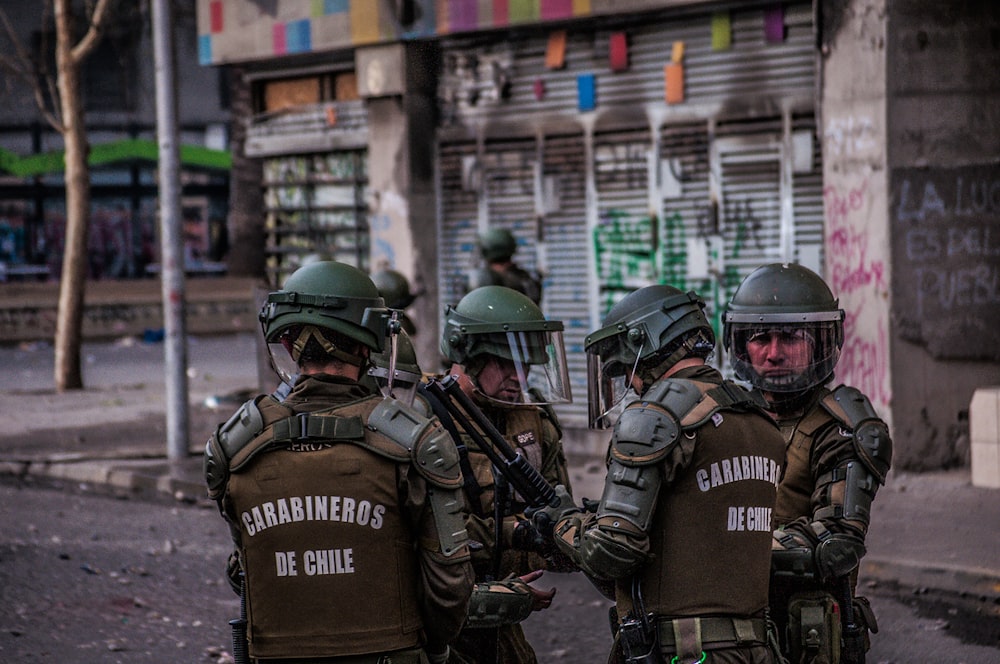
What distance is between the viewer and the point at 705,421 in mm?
3484

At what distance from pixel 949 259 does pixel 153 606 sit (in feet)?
19.7

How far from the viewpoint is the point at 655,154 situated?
1149 cm

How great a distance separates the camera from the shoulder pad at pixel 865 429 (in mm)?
4066

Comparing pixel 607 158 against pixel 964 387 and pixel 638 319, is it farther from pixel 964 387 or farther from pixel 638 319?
pixel 638 319

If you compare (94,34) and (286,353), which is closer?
(286,353)

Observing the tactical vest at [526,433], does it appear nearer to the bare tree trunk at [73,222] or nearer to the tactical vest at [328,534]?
the tactical vest at [328,534]

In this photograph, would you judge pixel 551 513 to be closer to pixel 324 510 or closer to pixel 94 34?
pixel 324 510

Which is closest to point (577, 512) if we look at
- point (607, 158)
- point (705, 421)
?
point (705, 421)

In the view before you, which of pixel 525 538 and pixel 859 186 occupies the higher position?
pixel 859 186

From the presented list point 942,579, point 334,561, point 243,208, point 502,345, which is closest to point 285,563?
point 334,561

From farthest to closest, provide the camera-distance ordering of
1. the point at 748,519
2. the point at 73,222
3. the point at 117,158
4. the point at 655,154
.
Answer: the point at 117,158, the point at 73,222, the point at 655,154, the point at 748,519

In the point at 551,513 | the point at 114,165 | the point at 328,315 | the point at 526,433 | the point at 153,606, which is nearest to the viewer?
the point at 328,315

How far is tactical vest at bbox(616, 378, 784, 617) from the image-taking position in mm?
3494

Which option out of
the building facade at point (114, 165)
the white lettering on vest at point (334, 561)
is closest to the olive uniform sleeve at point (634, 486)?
the white lettering on vest at point (334, 561)
